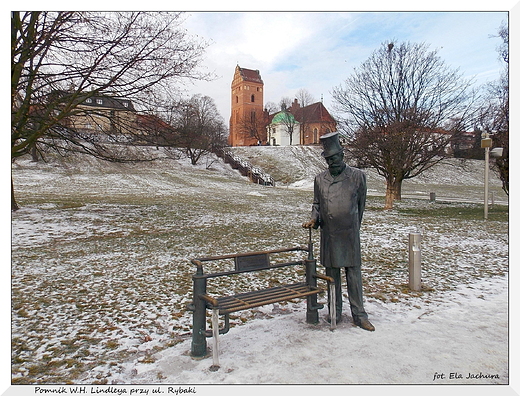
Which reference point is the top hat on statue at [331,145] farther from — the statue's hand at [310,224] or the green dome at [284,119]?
the green dome at [284,119]

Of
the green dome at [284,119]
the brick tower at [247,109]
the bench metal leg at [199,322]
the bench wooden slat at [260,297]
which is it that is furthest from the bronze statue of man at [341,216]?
the green dome at [284,119]

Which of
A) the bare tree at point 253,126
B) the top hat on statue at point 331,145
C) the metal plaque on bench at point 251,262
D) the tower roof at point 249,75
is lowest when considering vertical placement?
the metal plaque on bench at point 251,262

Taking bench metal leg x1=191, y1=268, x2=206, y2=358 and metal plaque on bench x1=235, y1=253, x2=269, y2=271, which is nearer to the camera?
bench metal leg x1=191, y1=268, x2=206, y2=358

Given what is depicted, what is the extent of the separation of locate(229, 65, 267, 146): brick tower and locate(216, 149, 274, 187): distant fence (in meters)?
25.6

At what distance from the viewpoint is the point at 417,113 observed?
1641 cm

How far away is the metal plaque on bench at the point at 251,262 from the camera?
3627 mm

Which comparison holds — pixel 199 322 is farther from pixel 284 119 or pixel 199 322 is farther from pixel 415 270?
pixel 284 119

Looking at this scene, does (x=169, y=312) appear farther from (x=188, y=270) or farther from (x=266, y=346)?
(x=188, y=270)

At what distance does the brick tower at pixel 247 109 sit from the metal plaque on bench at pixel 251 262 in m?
67.7

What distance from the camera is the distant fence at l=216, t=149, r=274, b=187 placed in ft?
125

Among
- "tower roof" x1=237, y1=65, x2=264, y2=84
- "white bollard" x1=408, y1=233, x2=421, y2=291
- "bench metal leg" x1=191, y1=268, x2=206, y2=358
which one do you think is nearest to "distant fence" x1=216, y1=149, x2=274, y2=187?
"white bollard" x1=408, y1=233, x2=421, y2=291

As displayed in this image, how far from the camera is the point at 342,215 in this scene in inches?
149

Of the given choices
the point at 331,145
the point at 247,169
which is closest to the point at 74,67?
the point at 331,145

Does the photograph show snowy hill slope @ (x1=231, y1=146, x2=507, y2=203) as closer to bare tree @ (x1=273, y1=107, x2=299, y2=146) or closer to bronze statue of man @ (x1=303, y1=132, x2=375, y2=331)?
bare tree @ (x1=273, y1=107, x2=299, y2=146)
